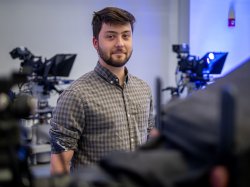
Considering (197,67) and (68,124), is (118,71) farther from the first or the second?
(197,67)

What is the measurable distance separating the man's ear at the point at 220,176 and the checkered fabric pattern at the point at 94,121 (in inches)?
47.4

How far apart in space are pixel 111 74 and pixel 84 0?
4.21 meters

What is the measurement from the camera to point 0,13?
17.6 ft

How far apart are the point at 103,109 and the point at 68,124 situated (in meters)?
0.18

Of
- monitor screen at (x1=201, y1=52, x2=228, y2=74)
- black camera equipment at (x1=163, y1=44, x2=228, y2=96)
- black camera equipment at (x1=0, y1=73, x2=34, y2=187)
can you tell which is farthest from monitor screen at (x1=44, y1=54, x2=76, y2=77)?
black camera equipment at (x1=0, y1=73, x2=34, y2=187)

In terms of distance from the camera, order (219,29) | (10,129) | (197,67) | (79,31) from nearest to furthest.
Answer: (10,129), (197,67), (79,31), (219,29)

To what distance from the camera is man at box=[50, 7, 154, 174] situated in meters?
1.73

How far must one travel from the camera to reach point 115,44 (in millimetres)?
1803

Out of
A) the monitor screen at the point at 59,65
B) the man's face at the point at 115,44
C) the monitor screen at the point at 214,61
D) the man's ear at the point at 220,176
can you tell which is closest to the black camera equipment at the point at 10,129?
the man's ear at the point at 220,176

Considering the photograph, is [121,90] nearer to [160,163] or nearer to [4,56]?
[160,163]

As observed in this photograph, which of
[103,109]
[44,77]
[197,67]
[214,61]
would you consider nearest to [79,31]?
[44,77]

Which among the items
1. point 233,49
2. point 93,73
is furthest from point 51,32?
point 93,73

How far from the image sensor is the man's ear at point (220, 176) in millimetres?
505

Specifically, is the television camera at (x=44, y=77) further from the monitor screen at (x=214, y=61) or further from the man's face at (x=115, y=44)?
the man's face at (x=115, y=44)
